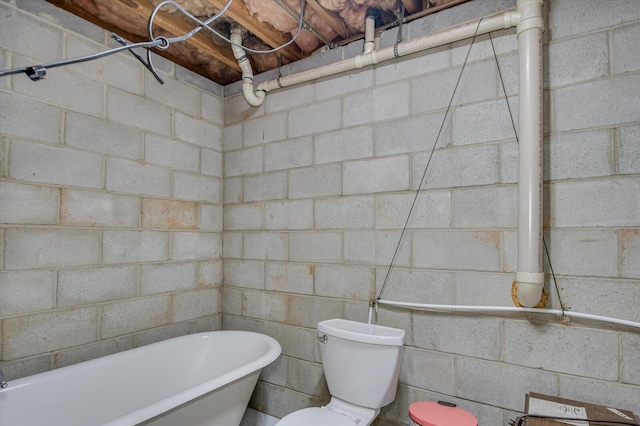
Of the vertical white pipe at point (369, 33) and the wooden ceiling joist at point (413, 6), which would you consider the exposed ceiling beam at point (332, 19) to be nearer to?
the vertical white pipe at point (369, 33)

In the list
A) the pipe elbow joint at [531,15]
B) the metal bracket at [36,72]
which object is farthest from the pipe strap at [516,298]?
the metal bracket at [36,72]

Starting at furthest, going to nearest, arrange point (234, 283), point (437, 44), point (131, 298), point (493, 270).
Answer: point (234, 283) → point (131, 298) → point (437, 44) → point (493, 270)

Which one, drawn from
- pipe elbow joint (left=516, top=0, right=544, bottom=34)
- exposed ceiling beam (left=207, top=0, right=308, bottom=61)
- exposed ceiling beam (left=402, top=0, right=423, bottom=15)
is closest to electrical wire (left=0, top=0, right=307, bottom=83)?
exposed ceiling beam (left=207, top=0, right=308, bottom=61)

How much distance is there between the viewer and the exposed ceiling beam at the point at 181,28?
1.71m

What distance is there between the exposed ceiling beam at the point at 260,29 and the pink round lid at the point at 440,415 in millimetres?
1963

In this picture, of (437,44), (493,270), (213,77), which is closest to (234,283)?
(213,77)

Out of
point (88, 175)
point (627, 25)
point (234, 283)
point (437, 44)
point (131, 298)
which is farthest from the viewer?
point (234, 283)

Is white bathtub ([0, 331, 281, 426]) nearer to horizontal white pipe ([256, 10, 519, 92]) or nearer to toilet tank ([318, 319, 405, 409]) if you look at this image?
toilet tank ([318, 319, 405, 409])

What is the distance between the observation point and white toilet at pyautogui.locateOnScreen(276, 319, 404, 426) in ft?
4.98

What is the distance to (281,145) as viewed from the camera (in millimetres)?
2234

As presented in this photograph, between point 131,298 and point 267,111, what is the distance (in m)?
1.39

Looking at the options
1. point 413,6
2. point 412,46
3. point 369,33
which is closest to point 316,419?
point 412,46

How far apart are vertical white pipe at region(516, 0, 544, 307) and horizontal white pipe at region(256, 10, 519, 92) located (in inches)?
4.8

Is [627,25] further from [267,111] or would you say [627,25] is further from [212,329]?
[212,329]
